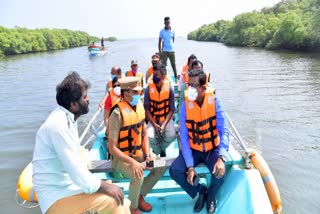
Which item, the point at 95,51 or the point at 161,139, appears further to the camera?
the point at 95,51

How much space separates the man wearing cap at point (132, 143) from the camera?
3035 mm

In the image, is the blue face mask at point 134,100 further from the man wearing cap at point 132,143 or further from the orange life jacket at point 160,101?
the orange life jacket at point 160,101

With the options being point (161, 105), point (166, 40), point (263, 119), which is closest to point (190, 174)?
point (161, 105)

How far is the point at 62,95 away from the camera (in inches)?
84.0

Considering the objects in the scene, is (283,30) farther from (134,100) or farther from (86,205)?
(86,205)

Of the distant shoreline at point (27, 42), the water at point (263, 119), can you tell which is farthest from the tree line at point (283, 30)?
the distant shoreline at point (27, 42)

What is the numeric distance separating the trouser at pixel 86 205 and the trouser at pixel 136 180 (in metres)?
0.75

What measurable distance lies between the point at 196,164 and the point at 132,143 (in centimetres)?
71

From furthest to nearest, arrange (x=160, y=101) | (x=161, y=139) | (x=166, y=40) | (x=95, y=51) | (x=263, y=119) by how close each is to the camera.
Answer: (x=95, y=51)
(x=263, y=119)
(x=166, y=40)
(x=160, y=101)
(x=161, y=139)

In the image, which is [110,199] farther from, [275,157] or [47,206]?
[275,157]

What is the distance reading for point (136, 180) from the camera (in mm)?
3062

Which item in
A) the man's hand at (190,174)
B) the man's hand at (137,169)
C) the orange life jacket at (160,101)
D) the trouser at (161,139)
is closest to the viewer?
the man's hand at (137,169)

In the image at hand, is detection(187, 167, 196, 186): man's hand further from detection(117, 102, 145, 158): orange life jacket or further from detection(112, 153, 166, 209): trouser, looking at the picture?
detection(117, 102, 145, 158): orange life jacket

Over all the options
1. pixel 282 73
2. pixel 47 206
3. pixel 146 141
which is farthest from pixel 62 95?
pixel 282 73
